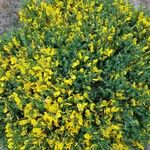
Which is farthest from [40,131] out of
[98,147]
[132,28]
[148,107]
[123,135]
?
[132,28]

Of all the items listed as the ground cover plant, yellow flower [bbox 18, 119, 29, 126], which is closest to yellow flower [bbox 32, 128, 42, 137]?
the ground cover plant

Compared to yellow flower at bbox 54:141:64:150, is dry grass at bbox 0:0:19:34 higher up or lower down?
higher up

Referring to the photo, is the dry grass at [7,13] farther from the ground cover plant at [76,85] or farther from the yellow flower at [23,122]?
the yellow flower at [23,122]

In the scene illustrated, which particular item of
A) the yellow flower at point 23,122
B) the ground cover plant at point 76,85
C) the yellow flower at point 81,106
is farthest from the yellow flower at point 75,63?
the yellow flower at point 23,122

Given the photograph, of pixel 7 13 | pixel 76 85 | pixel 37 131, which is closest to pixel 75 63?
pixel 76 85

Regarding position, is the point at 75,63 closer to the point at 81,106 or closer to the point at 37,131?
the point at 81,106

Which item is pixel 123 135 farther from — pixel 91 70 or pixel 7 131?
pixel 7 131

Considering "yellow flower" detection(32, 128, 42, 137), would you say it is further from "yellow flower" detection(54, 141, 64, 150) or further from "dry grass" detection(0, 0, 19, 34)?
"dry grass" detection(0, 0, 19, 34)

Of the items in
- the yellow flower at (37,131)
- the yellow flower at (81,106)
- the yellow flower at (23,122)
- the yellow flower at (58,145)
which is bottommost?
the yellow flower at (58,145)
